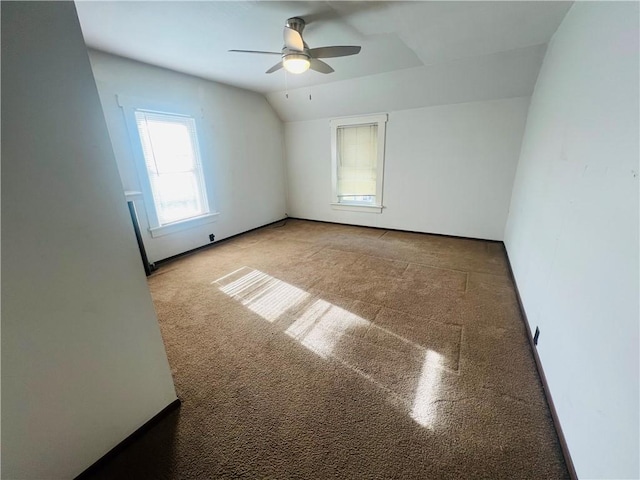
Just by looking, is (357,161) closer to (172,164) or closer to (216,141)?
(216,141)

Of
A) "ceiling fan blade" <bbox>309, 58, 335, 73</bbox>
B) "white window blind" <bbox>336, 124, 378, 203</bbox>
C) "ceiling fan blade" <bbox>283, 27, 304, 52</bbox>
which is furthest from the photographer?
"white window blind" <bbox>336, 124, 378, 203</bbox>

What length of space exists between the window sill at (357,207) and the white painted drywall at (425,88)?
A: 1649 millimetres

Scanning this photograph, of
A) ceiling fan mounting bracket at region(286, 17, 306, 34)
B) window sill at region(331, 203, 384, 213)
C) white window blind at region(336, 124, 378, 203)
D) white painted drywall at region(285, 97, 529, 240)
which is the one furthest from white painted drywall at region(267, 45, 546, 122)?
ceiling fan mounting bracket at region(286, 17, 306, 34)

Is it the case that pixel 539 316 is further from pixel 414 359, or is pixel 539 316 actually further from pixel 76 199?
pixel 76 199

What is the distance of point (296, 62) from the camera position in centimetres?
231

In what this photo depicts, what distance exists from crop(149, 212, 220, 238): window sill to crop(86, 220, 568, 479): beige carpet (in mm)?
711

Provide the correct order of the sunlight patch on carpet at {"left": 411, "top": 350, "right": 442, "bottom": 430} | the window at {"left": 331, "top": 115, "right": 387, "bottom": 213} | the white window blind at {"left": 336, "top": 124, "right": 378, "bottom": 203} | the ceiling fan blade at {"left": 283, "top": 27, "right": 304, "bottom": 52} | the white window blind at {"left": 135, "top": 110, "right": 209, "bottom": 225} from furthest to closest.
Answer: the white window blind at {"left": 336, "top": 124, "right": 378, "bottom": 203} → the window at {"left": 331, "top": 115, "right": 387, "bottom": 213} → the white window blind at {"left": 135, "top": 110, "right": 209, "bottom": 225} → the ceiling fan blade at {"left": 283, "top": 27, "right": 304, "bottom": 52} → the sunlight patch on carpet at {"left": 411, "top": 350, "right": 442, "bottom": 430}

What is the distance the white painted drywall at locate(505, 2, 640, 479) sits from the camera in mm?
874

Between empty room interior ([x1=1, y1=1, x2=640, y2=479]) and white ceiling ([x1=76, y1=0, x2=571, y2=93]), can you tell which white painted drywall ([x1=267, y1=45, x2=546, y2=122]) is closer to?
empty room interior ([x1=1, y1=1, x2=640, y2=479])

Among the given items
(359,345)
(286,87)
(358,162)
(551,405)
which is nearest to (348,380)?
(359,345)

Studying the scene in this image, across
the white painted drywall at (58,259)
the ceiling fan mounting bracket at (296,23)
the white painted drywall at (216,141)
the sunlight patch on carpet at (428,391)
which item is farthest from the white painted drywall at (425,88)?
the white painted drywall at (58,259)

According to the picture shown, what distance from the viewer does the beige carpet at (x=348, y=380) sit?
1.17 m

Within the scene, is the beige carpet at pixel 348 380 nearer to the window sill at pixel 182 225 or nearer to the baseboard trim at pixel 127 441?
the baseboard trim at pixel 127 441

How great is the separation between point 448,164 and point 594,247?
3.22 m
